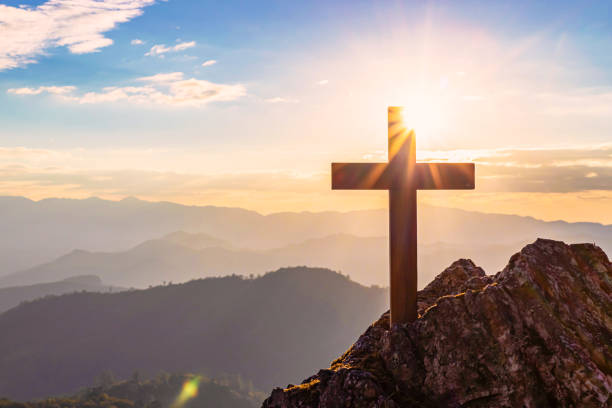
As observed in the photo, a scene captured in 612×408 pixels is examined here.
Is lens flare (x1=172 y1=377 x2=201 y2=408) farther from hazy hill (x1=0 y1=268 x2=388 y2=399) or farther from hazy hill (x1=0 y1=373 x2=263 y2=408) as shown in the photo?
hazy hill (x1=0 y1=268 x2=388 y2=399)

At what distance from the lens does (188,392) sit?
364 feet

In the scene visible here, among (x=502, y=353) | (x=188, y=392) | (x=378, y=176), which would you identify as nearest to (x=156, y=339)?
(x=188, y=392)

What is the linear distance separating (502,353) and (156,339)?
182 meters

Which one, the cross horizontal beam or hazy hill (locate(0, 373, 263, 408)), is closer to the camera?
the cross horizontal beam

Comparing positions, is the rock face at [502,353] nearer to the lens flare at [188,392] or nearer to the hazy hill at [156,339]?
the lens flare at [188,392]

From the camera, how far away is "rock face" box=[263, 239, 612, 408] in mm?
8648

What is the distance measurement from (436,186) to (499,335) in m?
3.93

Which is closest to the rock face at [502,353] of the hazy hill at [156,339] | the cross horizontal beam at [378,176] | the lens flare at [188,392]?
the cross horizontal beam at [378,176]

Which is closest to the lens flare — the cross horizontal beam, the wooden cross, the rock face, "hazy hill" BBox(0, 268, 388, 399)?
"hazy hill" BBox(0, 268, 388, 399)

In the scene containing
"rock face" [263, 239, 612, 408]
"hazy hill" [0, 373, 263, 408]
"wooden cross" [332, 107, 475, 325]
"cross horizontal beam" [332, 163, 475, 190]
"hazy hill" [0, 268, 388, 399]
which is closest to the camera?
"rock face" [263, 239, 612, 408]

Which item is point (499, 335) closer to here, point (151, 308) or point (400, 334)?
point (400, 334)

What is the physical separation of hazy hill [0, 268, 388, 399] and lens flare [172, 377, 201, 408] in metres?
45.0

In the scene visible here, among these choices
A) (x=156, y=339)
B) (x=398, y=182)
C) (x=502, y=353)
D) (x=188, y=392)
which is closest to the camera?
(x=502, y=353)

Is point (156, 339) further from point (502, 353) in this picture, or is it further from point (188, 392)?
point (502, 353)
